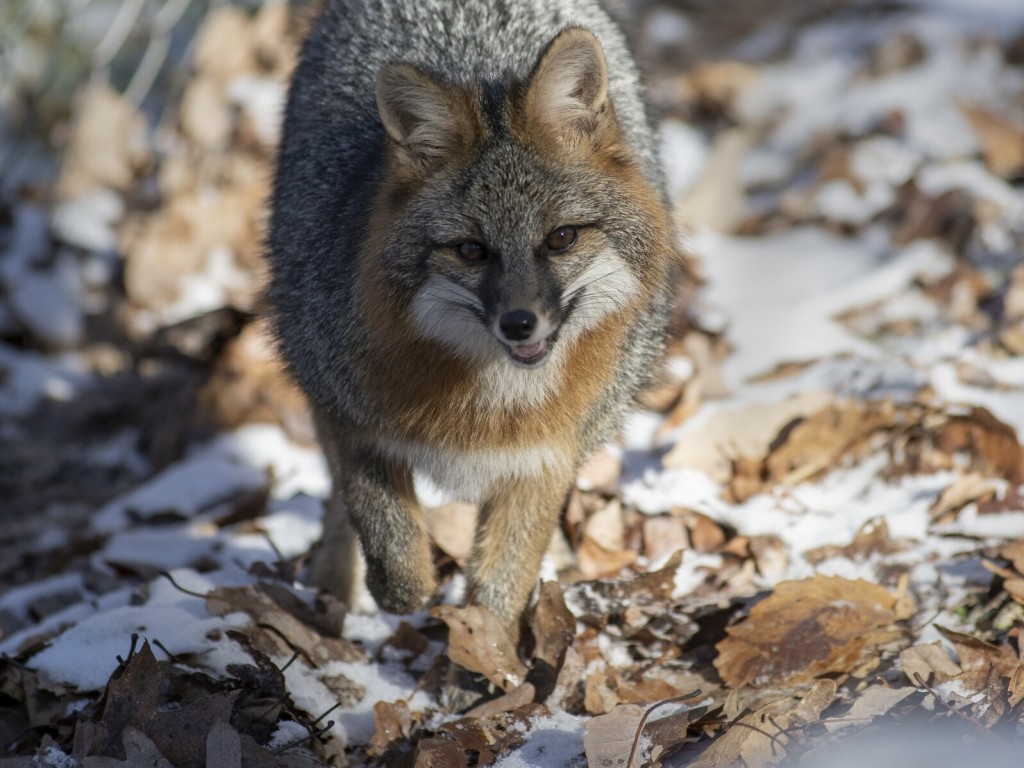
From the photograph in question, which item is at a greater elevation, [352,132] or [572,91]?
[572,91]

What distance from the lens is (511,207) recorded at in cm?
341

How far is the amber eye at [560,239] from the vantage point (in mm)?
3434

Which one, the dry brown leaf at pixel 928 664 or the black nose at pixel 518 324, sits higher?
the black nose at pixel 518 324

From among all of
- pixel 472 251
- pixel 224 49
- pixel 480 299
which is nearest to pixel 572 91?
pixel 472 251

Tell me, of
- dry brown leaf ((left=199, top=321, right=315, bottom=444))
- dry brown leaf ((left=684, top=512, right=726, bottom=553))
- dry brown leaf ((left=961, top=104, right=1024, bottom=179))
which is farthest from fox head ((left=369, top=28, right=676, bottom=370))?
dry brown leaf ((left=961, top=104, right=1024, bottom=179))

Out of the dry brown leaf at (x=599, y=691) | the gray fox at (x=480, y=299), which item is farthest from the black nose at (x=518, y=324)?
the dry brown leaf at (x=599, y=691)

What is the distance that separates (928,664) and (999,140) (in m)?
3.72

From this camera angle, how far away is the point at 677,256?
4.02m

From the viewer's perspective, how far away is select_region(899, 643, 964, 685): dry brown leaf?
3.24 m

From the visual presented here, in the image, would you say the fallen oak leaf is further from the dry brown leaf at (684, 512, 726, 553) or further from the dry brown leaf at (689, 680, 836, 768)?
the dry brown leaf at (684, 512, 726, 553)

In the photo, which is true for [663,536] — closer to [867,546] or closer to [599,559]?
[599,559]

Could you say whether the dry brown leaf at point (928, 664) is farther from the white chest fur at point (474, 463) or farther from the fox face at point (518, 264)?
the fox face at point (518, 264)

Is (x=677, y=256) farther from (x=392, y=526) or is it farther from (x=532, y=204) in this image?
(x=392, y=526)

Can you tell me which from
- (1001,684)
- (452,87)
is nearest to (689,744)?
(1001,684)
